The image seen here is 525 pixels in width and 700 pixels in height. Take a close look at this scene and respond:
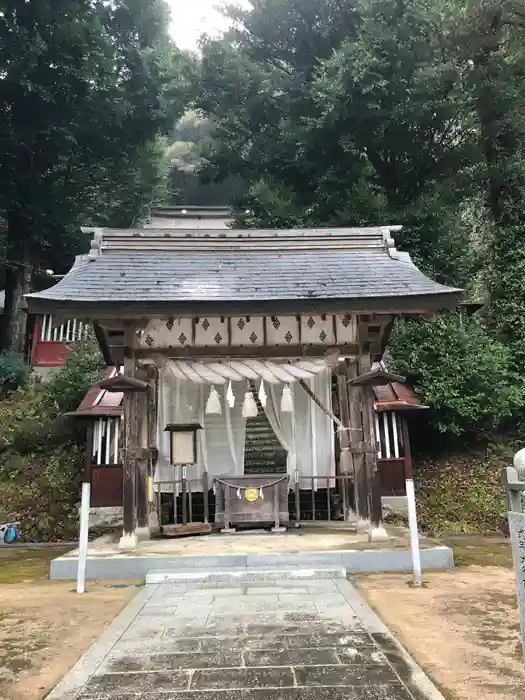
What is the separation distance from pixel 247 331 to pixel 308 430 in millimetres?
2171

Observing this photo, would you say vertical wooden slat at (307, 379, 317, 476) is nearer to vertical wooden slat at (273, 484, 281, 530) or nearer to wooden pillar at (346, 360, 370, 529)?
vertical wooden slat at (273, 484, 281, 530)

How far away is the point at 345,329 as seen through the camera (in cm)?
835

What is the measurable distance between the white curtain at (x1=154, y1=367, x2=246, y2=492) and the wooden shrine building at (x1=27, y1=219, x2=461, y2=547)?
2 cm

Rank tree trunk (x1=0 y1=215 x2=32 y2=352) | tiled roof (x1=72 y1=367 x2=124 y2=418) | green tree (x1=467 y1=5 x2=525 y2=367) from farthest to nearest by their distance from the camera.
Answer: tree trunk (x1=0 y1=215 x2=32 y2=352)
green tree (x1=467 y1=5 x2=525 y2=367)
tiled roof (x1=72 y1=367 x2=124 y2=418)

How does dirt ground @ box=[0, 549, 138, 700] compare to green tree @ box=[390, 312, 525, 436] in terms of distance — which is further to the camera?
green tree @ box=[390, 312, 525, 436]

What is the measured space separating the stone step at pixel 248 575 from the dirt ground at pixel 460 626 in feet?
1.34

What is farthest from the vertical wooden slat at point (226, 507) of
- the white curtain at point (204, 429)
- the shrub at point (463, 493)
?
the shrub at point (463, 493)

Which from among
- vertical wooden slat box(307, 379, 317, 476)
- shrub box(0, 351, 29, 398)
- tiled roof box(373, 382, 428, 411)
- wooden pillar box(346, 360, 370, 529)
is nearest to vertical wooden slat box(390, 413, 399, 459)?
tiled roof box(373, 382, 428, 411)

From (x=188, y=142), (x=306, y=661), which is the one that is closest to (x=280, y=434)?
(x=306, y=661)

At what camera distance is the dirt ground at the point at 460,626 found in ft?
9.93

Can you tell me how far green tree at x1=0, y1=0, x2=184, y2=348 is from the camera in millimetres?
16359

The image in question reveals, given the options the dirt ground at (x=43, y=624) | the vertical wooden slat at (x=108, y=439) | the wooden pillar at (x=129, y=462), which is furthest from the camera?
the vertical wooden slat at (x=108, y=439)

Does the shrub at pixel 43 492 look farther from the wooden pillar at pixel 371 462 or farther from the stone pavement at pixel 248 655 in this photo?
the wooden pillar at pixel 371 462

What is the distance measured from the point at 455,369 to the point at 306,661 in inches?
323
